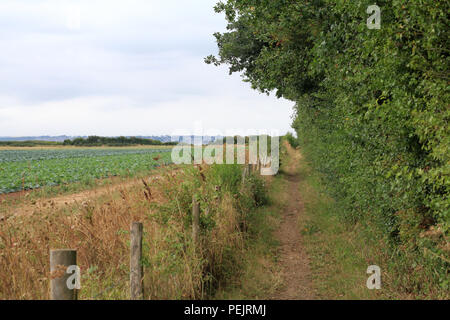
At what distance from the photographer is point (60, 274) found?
3416 millimetres

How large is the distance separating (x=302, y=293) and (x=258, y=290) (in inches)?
31.5

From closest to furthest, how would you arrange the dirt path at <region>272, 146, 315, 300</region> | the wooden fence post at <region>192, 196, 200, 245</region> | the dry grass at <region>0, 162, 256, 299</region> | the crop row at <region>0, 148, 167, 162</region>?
the dry grass at <region>0, 162, 256, 299</region>, the wooden fence post at <region>192, 196, 200, 245</region>, the dirt path at <region>272, 146, 315, 300</region>, the crop row at <region>0, 148, 167, 162</region>

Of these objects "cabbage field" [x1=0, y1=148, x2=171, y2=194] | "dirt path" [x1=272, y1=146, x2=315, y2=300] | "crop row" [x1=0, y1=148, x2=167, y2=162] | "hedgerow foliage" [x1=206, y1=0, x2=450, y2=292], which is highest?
"hedgerow foliage" [x1=206, y1=0, x2=450, y2=292]

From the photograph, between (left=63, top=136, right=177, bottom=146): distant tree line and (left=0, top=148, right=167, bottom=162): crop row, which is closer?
(left=0, top=148, right=167, bottom=162): crop row

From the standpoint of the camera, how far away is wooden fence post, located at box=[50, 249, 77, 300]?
3.42m

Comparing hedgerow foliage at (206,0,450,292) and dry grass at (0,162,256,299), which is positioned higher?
hedgerow foliage at (206,0,450,292)

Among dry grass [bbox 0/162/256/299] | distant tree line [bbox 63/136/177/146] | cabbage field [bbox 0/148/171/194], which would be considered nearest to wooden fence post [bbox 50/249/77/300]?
dry grass [bbox 0/162/256/299]

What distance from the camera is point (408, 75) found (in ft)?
14.4

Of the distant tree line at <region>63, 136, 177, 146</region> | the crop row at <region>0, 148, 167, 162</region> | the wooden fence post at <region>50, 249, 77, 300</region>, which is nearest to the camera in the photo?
the wooden fence post at <region>50, 249, 77, 300</region>

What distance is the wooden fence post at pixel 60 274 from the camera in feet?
11.2

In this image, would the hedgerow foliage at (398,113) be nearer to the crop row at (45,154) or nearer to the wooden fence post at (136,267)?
the wooden fence post at (136,267)

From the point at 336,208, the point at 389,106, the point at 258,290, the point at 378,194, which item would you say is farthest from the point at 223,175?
the point at 389,106

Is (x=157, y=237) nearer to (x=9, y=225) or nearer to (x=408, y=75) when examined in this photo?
(x=9, y=225)

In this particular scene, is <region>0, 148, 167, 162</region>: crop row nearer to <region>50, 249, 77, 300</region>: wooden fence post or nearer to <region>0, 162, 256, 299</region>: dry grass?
<region>0, 162, 256, 299</region>: dry grass
